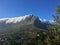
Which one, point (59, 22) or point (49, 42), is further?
point (49, 42)

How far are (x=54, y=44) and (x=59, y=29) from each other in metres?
3.19

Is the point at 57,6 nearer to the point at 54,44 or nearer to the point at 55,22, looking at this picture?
the point at 55,22

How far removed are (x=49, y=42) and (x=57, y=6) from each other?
593cm

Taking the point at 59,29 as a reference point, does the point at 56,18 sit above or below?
above

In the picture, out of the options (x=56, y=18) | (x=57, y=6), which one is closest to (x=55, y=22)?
(x=56, y=18)

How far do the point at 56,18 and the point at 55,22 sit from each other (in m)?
0.65

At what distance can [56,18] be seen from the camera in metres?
30.1

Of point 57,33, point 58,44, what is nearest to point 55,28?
point 57,33

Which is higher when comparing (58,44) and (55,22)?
(55,22)

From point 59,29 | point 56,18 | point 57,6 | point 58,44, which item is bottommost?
point 58,44

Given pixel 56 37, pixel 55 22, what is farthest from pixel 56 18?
pixel 56 37

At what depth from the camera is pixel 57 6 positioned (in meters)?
30.5

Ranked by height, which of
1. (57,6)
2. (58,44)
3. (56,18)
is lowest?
(58,44)

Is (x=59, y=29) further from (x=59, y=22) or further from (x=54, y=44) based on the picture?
(x=54, y=44)
